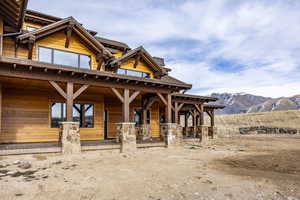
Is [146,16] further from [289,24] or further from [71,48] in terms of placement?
[289,24]

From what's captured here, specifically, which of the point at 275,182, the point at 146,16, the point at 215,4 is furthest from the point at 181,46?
the point at 275,182

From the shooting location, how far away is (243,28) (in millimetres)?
20125

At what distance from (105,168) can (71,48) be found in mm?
8090

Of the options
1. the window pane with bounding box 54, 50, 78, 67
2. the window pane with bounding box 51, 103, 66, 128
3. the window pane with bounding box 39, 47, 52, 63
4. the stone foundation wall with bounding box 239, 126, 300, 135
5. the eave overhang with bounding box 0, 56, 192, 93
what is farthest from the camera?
the stone foundation wall with bounding box 239, 126, 300, 135

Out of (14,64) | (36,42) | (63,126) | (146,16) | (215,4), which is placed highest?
(146,16)

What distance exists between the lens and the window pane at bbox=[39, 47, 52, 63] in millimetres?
11123

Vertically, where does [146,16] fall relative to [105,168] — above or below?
above

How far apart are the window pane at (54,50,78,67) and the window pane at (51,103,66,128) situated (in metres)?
2.55

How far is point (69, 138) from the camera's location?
8.99 metres

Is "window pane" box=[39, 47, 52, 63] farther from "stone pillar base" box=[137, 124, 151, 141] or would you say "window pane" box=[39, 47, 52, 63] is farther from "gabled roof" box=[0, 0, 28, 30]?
"stone pillar base" box=[137, 124, 151, 141]

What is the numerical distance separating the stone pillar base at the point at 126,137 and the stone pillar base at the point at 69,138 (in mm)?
2202

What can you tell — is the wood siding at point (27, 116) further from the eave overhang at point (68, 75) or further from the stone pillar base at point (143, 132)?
the stone pillar base at point (143, 132)

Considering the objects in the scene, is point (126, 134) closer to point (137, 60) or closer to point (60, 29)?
point (137, 60)

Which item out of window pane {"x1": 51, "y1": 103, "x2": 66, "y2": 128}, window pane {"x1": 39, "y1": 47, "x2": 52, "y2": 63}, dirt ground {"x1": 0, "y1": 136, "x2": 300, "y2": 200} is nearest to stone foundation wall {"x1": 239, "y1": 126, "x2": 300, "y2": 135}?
dirt ground {"x1": 0, "y1": 136, "x2": 300, "y2": 200}
